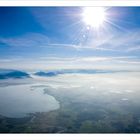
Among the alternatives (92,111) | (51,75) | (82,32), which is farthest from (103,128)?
(82,32)

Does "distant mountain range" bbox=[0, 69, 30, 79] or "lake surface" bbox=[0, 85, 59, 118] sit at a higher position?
"distant mountain range" bbox=[0, 69, 30, 79]

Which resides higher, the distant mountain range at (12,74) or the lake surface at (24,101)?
the distant mountain range at (12,74)

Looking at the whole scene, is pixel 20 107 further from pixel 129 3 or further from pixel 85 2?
pixel 129 3

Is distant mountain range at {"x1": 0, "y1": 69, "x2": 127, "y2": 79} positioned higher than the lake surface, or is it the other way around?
distant mountain range at {"x1": 0, "y1": 69, "x2": 127, "y2": 79}

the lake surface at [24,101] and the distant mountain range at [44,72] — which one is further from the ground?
the distant mountain range at [44,72]

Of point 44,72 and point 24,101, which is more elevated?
point 44,72
